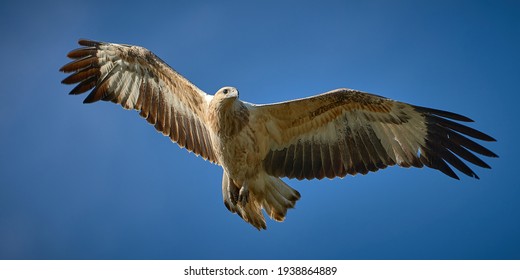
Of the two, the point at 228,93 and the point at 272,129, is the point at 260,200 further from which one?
the point at 228,93

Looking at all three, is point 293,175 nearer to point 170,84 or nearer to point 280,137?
point 280,137

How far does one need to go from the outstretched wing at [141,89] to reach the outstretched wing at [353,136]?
1.07 m

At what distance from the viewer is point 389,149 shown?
28.1ft

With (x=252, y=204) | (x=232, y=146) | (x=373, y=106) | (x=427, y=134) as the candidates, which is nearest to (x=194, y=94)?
(x=232, y=146)

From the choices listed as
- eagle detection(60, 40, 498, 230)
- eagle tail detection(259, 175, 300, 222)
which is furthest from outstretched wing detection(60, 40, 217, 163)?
eagle tail detection(259, 175, 300, 222)

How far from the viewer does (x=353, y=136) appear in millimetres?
8719

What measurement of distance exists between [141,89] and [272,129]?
194 centimetres

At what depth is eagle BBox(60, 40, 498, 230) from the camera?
26.8 ft

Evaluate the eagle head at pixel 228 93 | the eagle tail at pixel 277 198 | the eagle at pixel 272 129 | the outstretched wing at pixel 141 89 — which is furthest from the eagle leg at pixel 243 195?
the eagle head at pixel 228 93

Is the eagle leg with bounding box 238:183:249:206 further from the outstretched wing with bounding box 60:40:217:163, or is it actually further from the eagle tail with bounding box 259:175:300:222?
the outstretched wing with bounding box 60:40:217:163

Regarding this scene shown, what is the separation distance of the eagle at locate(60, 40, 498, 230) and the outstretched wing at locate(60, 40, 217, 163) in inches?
0.5

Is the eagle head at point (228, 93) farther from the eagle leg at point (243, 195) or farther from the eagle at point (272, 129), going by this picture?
the eagle leg at point (243, 195)

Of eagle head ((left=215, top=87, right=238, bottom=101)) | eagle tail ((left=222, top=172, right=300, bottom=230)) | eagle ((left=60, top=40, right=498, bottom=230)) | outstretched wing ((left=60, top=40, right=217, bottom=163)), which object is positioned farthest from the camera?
outstretched wing ((left=60, top=40, right=217, bottom=163))
